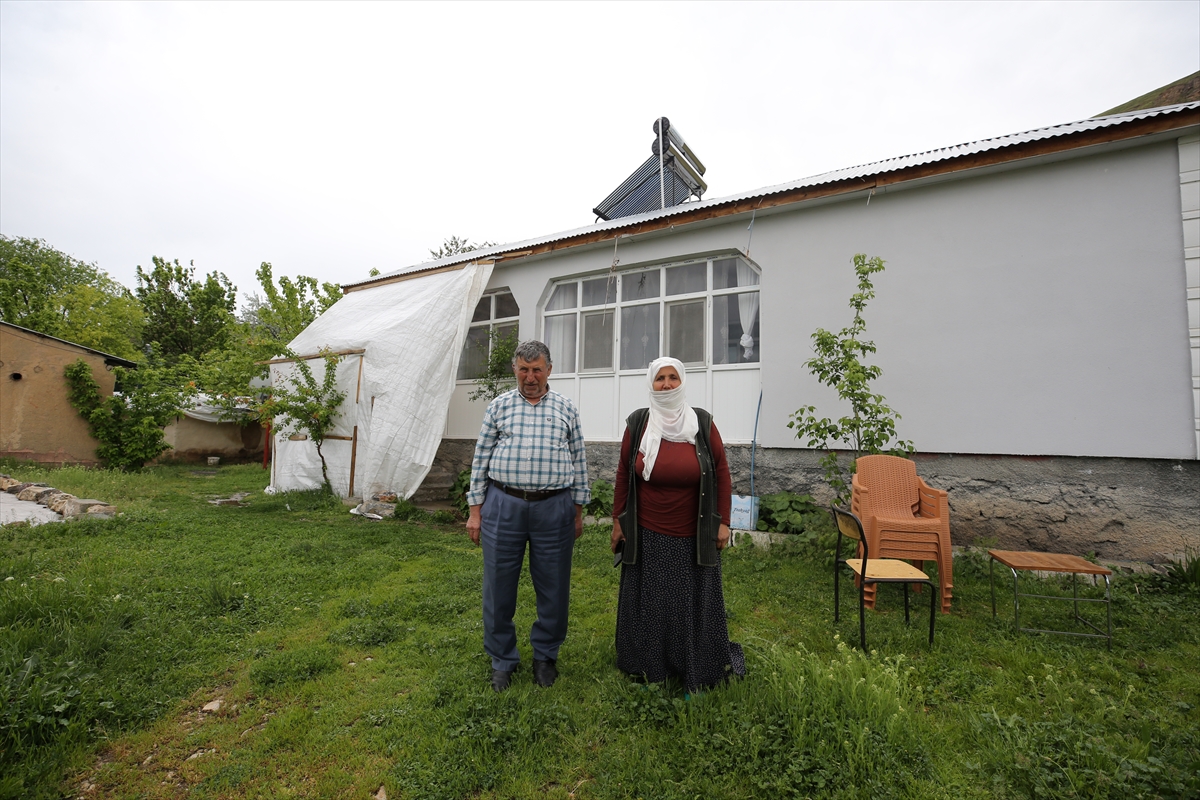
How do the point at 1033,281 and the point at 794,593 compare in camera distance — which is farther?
the point at 1033,281

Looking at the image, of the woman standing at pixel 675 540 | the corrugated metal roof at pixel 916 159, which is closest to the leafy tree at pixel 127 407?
the corrugated metal roof at pixel 916 159

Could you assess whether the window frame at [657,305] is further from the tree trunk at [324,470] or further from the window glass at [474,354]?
the tree trunk at [324,470]

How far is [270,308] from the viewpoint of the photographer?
64.4ft

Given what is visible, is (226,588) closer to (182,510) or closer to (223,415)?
(182,510)

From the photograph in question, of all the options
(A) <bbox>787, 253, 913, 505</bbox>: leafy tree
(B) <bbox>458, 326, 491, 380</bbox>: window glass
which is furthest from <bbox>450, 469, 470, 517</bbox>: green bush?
(A) <bbox>787, 253, 913, 505</bbox>: leafy tree

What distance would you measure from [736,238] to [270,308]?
18.8 metres

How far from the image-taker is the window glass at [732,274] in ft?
23.7

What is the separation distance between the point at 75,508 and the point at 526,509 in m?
7.51

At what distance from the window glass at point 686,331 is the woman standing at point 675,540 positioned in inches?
182

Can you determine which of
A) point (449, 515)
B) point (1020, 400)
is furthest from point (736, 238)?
point (449, 515)

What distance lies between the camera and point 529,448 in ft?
9.81

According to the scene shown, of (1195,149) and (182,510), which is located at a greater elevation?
(1195,149)

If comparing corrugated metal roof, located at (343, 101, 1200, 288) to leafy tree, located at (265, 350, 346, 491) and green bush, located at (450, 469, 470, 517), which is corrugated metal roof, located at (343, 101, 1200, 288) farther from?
green bush, located at (450, 469, 470, 517)

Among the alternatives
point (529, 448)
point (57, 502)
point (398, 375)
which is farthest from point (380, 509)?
point (529, 448)
